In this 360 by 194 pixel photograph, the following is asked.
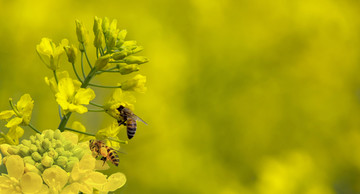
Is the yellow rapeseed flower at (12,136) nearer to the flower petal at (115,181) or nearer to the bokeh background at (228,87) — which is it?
the flower petal at (115,181)

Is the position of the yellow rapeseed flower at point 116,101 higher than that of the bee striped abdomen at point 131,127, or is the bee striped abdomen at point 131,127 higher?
the bee striped abdomen at point 131,127

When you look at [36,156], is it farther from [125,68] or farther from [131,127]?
[131,127]

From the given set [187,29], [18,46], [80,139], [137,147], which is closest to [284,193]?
[137,147]

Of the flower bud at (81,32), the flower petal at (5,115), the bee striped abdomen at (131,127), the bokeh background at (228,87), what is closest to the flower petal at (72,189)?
the flower petal at (5,115)

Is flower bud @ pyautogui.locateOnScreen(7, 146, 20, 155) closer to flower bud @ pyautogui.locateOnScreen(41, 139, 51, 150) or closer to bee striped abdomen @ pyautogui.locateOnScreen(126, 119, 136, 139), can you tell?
flower bud @ pyautogui.locateOnScreen(41, 139, 51, 150)

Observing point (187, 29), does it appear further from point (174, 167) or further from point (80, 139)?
point (80, 139)

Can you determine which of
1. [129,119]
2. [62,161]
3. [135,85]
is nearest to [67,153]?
[62,161]

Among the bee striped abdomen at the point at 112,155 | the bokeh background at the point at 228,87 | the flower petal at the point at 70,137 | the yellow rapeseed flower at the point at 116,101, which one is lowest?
the flower petal at the point at 70,137
